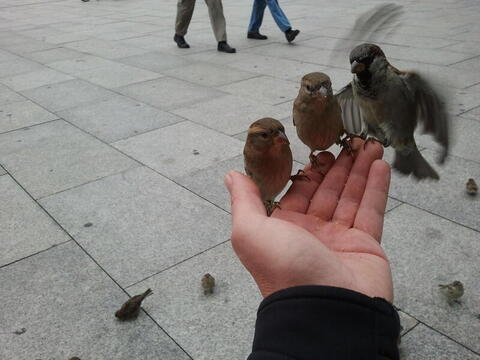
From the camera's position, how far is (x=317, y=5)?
627 inches

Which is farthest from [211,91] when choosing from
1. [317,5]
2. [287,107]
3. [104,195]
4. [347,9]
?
[317,5]

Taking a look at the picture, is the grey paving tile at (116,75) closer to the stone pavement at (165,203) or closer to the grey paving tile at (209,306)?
the stone pavement at (165,203)

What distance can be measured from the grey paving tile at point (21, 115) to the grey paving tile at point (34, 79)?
1.10 m

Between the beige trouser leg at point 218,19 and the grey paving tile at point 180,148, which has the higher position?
the beige trouser leg at point 218,19

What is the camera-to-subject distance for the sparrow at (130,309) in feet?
10.7

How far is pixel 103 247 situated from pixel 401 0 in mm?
13838

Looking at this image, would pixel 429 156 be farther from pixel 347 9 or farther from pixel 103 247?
pixel 347 9

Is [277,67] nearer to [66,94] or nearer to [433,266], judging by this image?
[66,94]

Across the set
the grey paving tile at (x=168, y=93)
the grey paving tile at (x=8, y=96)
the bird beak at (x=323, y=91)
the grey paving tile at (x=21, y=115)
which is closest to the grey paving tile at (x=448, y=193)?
the bird beak at (x=323, y=91)

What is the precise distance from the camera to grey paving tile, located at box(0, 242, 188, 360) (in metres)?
3.06

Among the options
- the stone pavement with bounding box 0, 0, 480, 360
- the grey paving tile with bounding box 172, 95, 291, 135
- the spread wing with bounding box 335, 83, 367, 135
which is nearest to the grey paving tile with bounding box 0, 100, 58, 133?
the stone pavement with bounding box 0, 0, 480, 360

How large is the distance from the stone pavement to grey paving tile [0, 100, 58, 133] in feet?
0.12

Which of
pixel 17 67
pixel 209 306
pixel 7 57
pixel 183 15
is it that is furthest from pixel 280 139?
pixel 7 57

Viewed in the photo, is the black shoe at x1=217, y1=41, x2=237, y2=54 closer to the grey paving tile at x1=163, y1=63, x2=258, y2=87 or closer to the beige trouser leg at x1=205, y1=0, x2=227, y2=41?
the beige trouser leg at x1=205, y1=0, x2=227, y2=41
